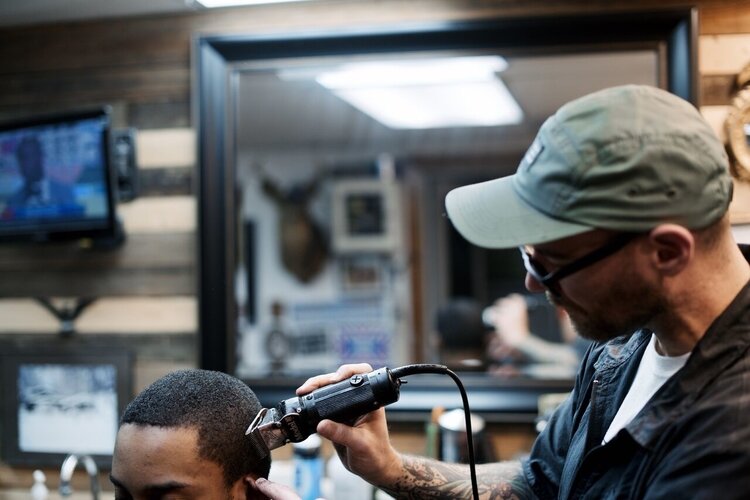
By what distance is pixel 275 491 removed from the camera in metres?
1.38

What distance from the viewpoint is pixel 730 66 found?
241 cm

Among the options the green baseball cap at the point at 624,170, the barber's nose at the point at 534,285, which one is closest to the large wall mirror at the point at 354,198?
the barber's nose at the point at 534,285

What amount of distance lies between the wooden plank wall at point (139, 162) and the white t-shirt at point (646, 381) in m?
1.60

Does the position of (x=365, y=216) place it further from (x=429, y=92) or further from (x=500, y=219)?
(x=500, y=219)

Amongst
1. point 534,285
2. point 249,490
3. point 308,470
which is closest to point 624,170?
point 534,285

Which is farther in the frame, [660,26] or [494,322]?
[494,322]

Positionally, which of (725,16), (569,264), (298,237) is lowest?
(298,237)

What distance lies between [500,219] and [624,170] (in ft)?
0.67

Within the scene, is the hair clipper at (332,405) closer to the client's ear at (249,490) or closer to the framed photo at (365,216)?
the client's ear at (249,490)

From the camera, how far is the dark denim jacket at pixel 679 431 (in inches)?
41.4

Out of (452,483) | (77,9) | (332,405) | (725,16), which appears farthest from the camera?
(77,9)

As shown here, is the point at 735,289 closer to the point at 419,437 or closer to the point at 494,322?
the point at 419,437

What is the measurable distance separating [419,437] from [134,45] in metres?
1.62

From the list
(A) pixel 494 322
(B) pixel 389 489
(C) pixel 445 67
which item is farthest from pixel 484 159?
(B) pixel 389 489
